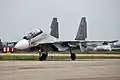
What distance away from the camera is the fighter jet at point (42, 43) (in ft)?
126

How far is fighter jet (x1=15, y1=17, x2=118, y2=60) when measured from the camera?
38.5 metres

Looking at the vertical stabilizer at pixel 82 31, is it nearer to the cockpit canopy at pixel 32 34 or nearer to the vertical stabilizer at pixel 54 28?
the vertical stabilizer at pixel 54 28

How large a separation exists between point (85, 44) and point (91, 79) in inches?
1086

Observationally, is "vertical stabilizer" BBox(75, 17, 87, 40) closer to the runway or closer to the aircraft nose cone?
the aircraft nose cone

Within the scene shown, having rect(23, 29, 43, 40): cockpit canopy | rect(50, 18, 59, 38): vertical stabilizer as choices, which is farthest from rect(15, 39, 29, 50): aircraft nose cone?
rect(50, 18, 59, 38): vertical stabilizer

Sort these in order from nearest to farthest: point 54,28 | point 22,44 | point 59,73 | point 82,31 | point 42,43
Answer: point 59,73 → point 22,44 → point 42,43 → point 54,28 → point 82,31

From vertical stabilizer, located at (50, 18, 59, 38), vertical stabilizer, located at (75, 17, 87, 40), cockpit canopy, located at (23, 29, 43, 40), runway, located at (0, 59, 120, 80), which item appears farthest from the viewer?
vertical stabilizer, located at (75, 17, 87, 40)

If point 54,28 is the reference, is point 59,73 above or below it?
below

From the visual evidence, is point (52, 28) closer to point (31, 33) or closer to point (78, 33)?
point (78, 33)

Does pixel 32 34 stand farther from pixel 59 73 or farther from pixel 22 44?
pixel 59 73

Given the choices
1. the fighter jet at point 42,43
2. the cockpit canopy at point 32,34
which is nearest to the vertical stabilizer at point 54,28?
the fighter jet at point 42,43

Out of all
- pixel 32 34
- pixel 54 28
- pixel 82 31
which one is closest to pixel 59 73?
pixel 32 34

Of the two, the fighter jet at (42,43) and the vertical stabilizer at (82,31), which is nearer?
the fighter jet at (42,43)

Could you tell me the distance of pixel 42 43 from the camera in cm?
3888
